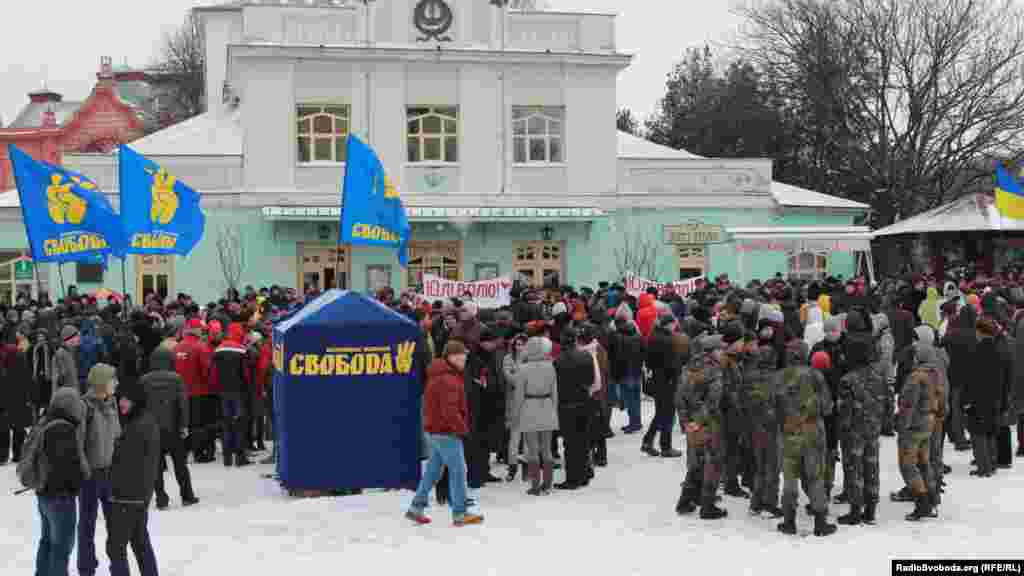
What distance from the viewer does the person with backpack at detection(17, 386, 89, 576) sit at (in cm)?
812

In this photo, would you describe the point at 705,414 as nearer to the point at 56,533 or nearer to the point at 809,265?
the point at 56,533

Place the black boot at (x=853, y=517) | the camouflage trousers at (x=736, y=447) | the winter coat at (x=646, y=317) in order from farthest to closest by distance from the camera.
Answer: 1. the winter coat at (x=646, y=317)
2. the camouflage trousers at (x=736, y=447)
3. the black boot at (x=853, y=517)

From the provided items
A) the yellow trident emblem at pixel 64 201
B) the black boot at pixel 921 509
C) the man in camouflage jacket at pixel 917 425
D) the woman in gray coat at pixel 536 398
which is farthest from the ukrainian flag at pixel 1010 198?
the yellow trident emblem at pixel 64 201

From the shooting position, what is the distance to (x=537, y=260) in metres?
32.5

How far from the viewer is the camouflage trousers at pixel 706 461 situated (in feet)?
35.7

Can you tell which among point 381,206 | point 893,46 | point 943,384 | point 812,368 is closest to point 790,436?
point 812,368

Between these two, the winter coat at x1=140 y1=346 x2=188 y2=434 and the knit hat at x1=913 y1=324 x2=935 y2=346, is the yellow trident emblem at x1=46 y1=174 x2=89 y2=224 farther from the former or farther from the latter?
the knit hat at x1=913 y1=324 x2=935 y2=346

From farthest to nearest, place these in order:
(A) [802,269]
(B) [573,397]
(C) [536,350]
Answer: (A) [802,269] → (B) [573,397] → (C) [536,350]

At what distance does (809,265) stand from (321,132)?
1414 cm

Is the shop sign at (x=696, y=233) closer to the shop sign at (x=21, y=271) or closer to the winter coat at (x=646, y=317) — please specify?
the winter coat at (x=646, y=317)

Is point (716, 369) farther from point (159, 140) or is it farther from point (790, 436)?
point (159, 140)

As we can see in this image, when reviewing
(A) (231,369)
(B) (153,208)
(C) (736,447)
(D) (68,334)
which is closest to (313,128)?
(B) (153,208)

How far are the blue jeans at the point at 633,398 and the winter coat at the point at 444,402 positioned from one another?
18.3 ft

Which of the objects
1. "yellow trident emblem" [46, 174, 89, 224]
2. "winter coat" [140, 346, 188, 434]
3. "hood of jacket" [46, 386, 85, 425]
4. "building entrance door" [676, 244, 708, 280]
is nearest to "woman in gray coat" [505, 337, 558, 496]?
"winter coat" [140, 346, 188, 434]
